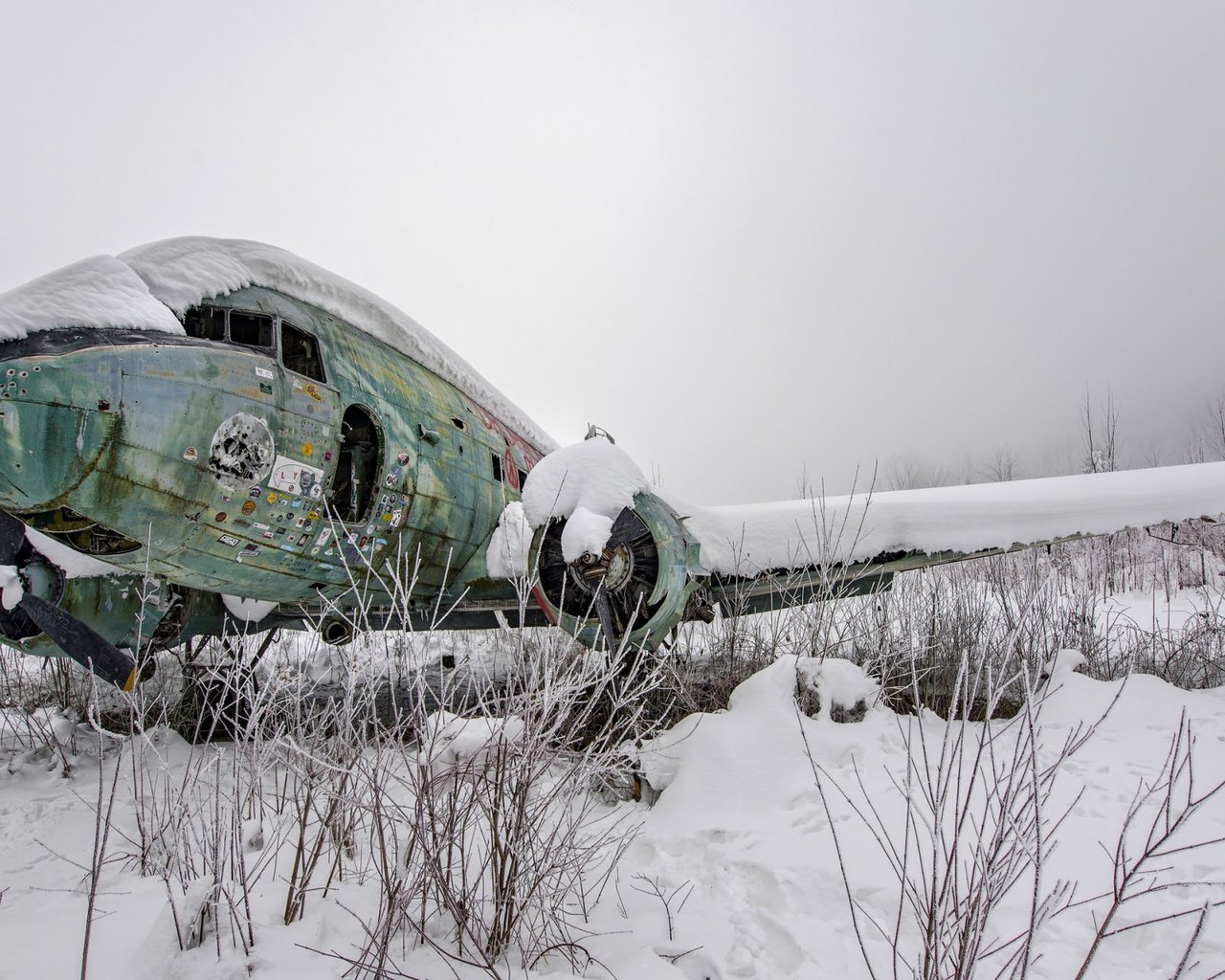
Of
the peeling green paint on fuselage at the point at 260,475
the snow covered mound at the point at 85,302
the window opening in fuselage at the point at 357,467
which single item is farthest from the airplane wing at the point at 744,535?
the snow covered mound at the point at 85,302

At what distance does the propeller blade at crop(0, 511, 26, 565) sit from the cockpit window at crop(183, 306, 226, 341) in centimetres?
156

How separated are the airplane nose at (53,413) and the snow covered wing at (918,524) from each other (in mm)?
4045

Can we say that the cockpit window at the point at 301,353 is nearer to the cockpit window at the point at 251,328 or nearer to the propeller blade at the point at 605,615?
the cockpit window at the point at 251,328

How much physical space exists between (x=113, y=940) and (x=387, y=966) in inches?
51.3

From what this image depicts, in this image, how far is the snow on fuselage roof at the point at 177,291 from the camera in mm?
3408

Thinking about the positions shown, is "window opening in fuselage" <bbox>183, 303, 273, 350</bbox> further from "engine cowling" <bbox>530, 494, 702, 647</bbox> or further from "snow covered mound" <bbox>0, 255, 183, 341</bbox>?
"engine cowling" <bbox>530, 494, 702, 647</bbox>

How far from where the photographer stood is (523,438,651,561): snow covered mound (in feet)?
14.1

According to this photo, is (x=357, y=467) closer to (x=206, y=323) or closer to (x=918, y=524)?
(x=206, y=323)

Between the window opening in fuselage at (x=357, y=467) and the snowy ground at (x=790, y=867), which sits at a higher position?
the window opening in fuselage at (x=357, y=467)

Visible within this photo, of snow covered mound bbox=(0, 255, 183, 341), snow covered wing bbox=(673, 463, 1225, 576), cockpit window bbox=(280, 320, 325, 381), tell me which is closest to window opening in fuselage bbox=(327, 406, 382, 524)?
cockpit window bbox=(280, 320, 325, 381)

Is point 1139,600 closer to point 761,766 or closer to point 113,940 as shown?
point 761,766

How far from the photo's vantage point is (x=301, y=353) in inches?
191

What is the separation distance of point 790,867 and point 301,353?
478cm

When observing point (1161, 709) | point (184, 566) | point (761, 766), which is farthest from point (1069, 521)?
point (184, 566)
